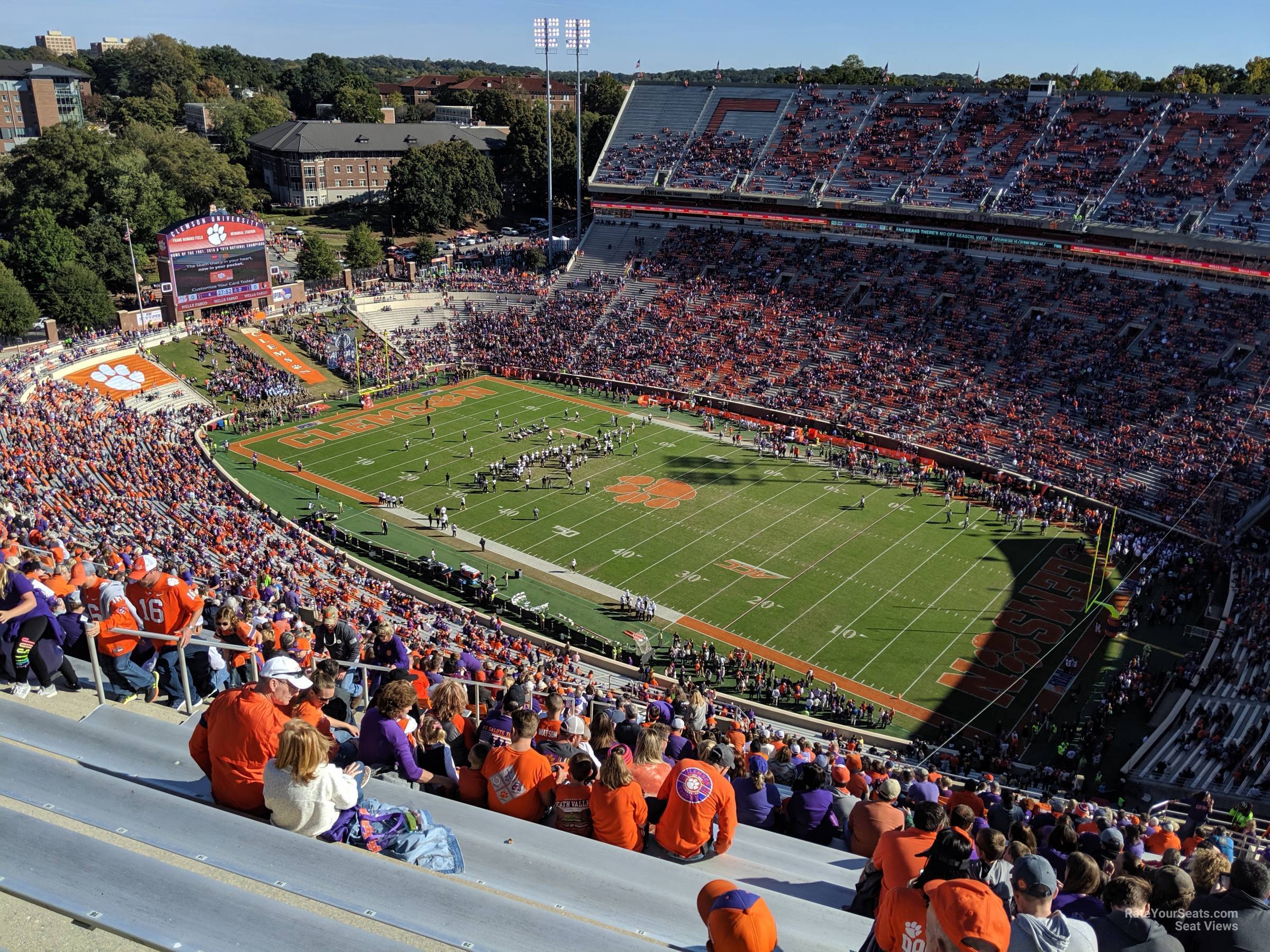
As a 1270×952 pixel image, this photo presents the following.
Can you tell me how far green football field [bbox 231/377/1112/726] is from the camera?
26.5 m

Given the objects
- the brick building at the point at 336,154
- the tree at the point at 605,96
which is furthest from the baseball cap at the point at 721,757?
the tree at the point at 605,96

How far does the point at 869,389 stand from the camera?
4447 centimetres

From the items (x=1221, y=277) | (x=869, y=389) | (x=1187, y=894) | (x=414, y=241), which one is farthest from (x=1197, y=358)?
(x=414, y=241)

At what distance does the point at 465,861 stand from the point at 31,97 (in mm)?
118820

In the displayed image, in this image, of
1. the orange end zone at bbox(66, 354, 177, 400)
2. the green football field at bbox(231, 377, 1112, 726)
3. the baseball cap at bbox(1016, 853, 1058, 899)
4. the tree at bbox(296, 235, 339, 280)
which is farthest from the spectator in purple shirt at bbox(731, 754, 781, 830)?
the tree at bbox(296, 235, 339, 280)

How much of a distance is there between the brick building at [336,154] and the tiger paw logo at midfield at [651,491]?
5882 centimetres

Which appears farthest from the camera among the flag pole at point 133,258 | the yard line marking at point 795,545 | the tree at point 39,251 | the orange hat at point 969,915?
the tree at point 39,251

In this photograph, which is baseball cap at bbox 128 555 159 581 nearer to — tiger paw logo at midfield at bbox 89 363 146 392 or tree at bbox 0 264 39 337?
tiger paw logo at midfield at bbox 89 363 146 392

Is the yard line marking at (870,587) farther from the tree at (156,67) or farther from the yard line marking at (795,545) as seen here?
the tree at (156,67)

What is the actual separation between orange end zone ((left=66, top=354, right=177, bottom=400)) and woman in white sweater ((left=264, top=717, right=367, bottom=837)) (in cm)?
4254

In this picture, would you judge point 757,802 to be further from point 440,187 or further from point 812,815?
point 440,187

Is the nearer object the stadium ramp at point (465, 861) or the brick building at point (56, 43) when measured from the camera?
the stadium ramp at point (465, 861)

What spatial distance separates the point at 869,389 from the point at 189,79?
124m

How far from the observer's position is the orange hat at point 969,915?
167 inches
